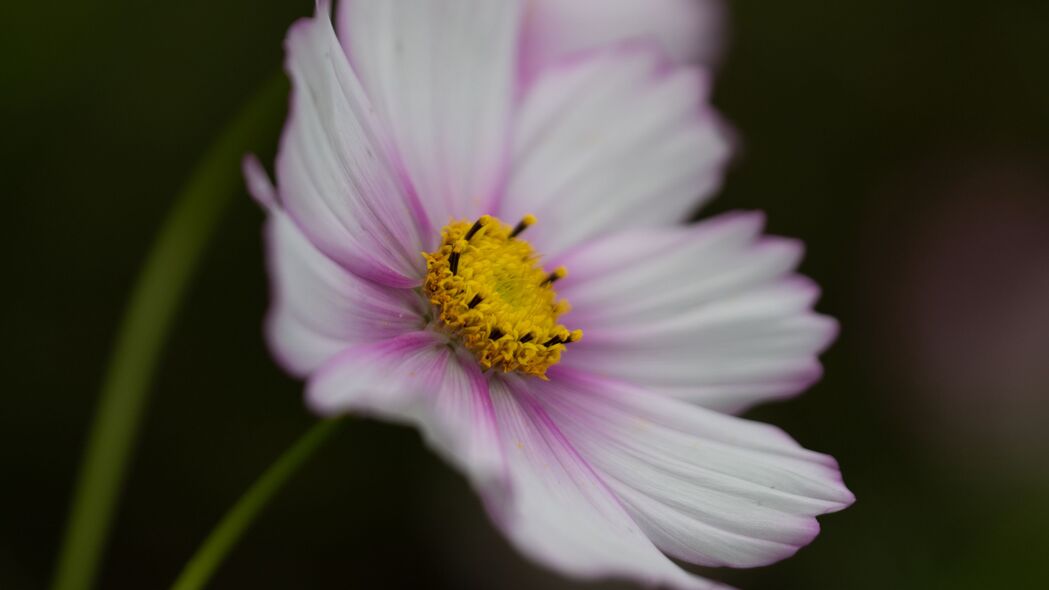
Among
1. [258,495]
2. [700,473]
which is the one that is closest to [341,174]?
[258,495]

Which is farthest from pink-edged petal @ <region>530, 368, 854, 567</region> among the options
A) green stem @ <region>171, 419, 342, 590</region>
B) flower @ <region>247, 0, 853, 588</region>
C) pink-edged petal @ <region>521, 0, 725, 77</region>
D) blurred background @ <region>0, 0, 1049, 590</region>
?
blurred background @ <region>0, 0, 1049, 590</region>

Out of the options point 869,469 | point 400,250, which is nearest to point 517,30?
point 400,250

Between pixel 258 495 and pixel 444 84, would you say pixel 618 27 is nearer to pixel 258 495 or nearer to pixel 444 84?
pixel 444 84

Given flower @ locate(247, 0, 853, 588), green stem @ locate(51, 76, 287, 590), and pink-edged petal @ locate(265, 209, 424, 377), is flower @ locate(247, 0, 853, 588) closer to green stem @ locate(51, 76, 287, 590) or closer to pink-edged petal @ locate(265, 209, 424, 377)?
pink-edged petal @ locate(265, 209, 424, 377)

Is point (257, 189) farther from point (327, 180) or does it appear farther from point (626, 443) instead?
point (626, 443)

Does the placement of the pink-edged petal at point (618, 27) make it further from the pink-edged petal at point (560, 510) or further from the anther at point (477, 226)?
the pink-edged petal at point (560, 510)

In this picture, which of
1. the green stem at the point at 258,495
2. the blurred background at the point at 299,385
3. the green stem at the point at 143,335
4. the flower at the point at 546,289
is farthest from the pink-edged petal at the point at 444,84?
the blurred background at the point at 299,385
